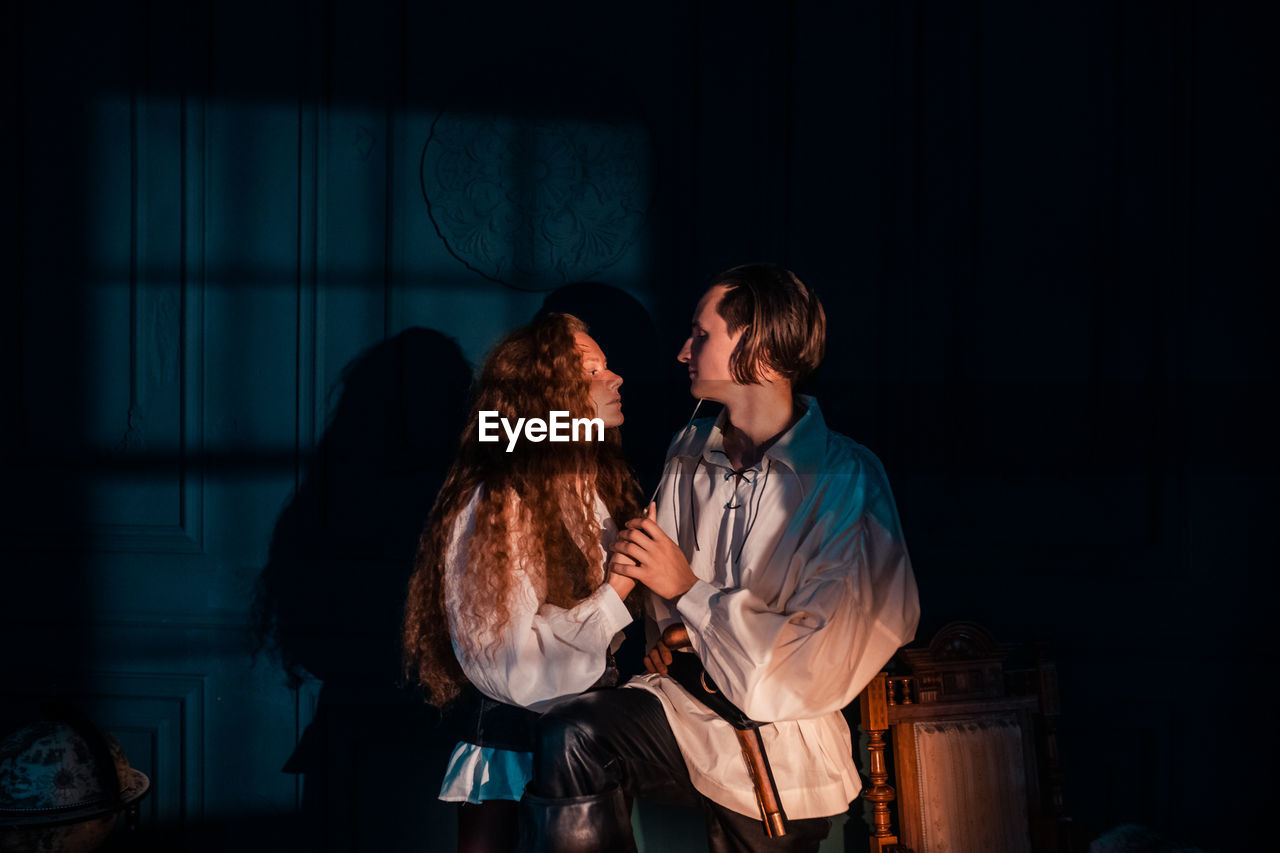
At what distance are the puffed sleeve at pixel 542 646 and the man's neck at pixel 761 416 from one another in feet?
1.65

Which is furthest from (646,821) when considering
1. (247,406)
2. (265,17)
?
(265,17)

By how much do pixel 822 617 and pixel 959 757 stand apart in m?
0.63

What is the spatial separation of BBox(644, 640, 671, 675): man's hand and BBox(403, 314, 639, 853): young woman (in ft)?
0.34

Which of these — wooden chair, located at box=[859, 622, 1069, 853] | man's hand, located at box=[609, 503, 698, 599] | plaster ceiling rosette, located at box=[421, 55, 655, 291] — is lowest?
wooden chair, located at box=[859, 622, 1069, 853]

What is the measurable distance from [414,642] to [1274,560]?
8.02ft

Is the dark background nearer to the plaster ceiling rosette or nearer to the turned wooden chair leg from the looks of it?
the plaster ceiling rosette

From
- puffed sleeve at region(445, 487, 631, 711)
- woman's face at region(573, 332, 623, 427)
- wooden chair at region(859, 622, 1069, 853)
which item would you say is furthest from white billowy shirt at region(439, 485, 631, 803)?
wooden chair at region(859, 622, 1069, 853)

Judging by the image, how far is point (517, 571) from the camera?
7.01 ft

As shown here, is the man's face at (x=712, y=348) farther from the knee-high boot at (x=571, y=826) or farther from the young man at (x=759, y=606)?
the knee-high boot at (x=571, y=826)

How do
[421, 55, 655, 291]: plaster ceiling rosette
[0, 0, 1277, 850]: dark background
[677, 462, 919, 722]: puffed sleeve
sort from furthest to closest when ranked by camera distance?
[421, 55, 655, 291]: plaster ceiling rosette
[0, 0, 1277, 850]: dark background
[677, 462, 919, 722]: puffed sleeve

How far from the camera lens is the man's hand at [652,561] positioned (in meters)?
2.10

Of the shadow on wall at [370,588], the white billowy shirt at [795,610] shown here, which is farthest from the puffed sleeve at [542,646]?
the shadow on wall at [370,588]

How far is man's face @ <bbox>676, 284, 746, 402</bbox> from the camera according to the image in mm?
2232

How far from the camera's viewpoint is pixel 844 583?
2.13 metres
